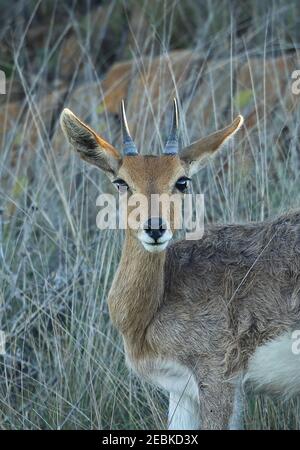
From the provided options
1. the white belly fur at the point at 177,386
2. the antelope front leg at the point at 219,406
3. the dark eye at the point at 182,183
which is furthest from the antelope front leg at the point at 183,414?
the dark eye at the point at 182,183

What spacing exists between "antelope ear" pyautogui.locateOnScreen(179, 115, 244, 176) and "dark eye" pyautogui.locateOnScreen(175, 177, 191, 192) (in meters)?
0.17

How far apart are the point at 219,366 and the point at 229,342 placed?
163mm

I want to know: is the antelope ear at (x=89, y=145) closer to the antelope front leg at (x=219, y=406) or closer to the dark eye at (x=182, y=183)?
the dark eye at (x=182, y=183)

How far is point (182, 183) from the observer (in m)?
6.18

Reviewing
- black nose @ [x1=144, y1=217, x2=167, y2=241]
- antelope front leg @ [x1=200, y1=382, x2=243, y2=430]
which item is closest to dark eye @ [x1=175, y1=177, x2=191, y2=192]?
black nose @ [x1=144, y1=217, x2=167, y2=241]

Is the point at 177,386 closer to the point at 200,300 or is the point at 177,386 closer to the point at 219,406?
the point at 219,406

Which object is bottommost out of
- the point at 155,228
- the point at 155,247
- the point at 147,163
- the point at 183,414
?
the point at 183,414

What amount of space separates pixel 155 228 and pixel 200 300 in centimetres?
77

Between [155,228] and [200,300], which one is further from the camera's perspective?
[200,300]

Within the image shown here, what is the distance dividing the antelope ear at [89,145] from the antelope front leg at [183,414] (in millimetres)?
1502

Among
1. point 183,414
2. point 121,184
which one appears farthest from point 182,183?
point 183,414

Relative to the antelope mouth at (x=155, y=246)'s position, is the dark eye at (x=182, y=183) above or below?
above

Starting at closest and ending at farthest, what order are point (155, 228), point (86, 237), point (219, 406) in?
point (155, 228) < point (219, 406) < point (86, 237)

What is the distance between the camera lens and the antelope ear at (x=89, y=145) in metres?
6.22
